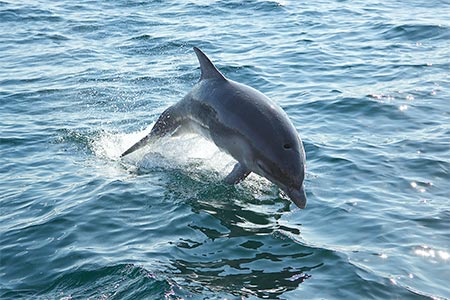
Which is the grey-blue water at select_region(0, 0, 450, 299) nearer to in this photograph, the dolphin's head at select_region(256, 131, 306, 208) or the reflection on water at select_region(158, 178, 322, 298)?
the reflection on water at select_region(158, 178, 322, 298)

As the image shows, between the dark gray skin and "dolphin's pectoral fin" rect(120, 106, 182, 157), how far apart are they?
0.57 ft

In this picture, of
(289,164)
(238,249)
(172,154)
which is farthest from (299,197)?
(172,154)

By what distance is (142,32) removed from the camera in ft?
71.8

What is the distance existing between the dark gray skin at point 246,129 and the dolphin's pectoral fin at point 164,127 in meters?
0.17

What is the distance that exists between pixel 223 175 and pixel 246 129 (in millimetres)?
1546

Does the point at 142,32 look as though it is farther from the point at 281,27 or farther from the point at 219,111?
the point at 219,111

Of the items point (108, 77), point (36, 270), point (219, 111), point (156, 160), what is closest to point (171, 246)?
point (36, 270)

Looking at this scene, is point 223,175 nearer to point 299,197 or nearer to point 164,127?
point 164,127

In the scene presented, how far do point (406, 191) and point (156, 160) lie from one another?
4037mm

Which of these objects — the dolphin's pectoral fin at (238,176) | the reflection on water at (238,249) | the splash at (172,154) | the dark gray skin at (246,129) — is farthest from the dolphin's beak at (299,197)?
the splash at (172,154)

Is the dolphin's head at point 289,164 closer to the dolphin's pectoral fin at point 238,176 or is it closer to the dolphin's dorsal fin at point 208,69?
the dolphin's pectoral fin at point 238,176

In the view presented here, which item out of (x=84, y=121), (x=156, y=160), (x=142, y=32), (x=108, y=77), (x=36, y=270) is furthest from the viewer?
(x=142, y=32)

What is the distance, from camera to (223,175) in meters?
11.0

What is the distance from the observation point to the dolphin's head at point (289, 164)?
9039 mm
